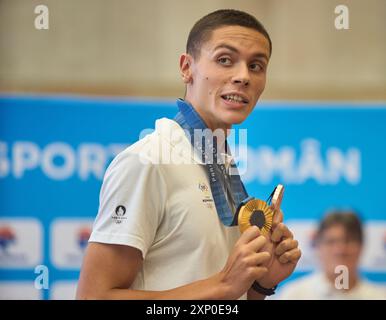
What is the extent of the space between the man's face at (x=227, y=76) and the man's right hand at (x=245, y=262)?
0.46 m

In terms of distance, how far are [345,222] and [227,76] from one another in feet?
3.63

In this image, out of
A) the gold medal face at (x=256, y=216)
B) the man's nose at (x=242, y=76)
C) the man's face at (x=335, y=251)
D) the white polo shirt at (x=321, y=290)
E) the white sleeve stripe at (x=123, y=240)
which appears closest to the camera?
the white sleeve stripe at (x=123, y=240)

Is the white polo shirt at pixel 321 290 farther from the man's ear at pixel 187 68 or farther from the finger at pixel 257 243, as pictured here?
the man's ear at pixel 187 68

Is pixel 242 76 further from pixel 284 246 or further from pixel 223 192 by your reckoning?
pixel 284 246

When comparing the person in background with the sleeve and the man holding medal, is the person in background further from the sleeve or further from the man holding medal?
the sleeve

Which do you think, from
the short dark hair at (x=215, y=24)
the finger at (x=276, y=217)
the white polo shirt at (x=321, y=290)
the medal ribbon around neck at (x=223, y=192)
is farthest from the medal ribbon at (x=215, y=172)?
the white polo shirt at (x=321, y=290)

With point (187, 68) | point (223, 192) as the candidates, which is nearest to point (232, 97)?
point (187, 68)

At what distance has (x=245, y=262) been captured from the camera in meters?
1.89

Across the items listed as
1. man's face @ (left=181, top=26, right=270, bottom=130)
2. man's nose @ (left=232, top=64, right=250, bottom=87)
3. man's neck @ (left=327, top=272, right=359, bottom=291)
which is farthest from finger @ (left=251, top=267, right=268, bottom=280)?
man's neck @ (left=327, top=272, right=359, bottom=291)

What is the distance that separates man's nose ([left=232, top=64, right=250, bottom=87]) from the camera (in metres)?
2.15

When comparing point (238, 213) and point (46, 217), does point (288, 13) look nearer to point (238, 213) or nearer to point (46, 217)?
point (238, 213)

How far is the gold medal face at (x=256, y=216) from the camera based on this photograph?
2002mm
